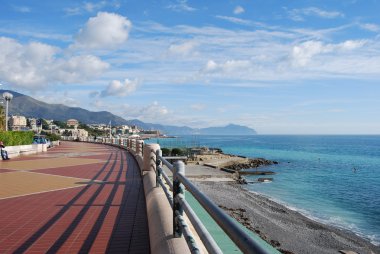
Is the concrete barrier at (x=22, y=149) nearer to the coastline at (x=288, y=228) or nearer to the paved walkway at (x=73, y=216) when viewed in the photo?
the paved walkway at (x=73, y=216)

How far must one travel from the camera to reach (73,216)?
21.6 ft

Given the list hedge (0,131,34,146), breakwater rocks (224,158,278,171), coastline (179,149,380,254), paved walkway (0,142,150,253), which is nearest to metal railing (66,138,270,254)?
paved walkway (0,142,150,253)

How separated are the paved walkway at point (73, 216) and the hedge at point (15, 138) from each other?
11674 mm

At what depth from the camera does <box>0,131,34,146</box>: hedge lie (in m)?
22.0

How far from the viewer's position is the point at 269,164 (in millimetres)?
80375

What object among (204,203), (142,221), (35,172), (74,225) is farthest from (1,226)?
(35,172)

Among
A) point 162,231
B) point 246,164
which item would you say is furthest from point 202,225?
point 246,164

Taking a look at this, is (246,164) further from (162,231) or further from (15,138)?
(162,231)

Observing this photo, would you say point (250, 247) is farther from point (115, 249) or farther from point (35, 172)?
point (35, 172)

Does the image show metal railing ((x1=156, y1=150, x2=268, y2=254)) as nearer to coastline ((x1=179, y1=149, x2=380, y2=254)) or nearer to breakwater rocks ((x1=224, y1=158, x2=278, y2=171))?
coastline ((x1=179, y1=149, x2=380, y2=254))

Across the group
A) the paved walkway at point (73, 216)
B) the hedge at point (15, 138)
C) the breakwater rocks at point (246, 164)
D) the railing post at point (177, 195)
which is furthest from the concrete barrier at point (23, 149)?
the breakwater rocks at point (246, 164)

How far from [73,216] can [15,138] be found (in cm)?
1941

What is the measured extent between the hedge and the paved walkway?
11674 mm

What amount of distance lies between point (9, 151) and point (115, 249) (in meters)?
18.8
